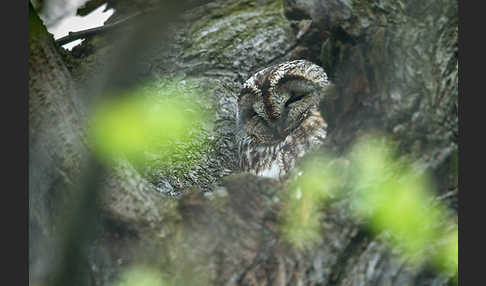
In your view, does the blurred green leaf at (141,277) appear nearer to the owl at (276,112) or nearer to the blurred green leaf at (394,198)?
the blurred green leaf at (394,198)

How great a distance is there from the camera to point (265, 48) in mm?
2865

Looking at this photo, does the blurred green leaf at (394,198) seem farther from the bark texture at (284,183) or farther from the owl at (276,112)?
the owl at (276,112)

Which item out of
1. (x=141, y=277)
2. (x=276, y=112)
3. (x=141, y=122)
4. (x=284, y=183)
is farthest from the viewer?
(x=276, y=112)

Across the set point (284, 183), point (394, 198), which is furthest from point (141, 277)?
point (394, 198)

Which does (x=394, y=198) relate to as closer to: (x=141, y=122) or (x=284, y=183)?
(x=284, y=183)

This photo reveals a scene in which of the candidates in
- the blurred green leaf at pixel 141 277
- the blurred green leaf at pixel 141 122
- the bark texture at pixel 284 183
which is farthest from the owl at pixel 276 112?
the blurred green leaf at pixel 141 277

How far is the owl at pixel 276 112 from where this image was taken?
241cm

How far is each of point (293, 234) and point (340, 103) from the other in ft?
1.24

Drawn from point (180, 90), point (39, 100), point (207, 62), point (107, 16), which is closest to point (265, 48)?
point (207, 62)

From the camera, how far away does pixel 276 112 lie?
99.6 inches

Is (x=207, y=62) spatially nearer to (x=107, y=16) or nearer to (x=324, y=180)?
(x=107, y=16)

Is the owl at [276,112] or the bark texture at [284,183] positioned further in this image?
the owl at [276,112]

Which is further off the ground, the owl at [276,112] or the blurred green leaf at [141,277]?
the blurred green leaf at [141,277]

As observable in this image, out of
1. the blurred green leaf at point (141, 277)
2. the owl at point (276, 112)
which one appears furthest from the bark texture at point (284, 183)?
the owl at point (276, 112)
